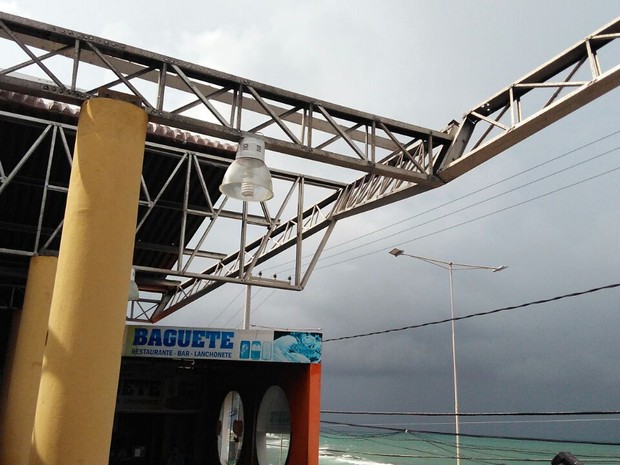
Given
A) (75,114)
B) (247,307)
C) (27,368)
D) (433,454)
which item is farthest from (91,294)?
(433,454)

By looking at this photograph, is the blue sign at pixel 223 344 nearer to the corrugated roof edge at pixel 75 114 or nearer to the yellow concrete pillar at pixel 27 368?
the yellow concrete pillar at pixel 27 368

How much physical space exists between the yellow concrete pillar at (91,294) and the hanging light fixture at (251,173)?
0.90 meters

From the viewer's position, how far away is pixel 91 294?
4637 mm

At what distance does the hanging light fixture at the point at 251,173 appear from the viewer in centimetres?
534

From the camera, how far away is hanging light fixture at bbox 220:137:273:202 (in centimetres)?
534

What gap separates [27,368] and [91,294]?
8.10 m

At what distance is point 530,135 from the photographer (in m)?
6.44

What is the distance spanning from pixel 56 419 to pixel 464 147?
5593 millimetres

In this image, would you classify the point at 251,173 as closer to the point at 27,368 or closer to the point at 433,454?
the point at 27,368

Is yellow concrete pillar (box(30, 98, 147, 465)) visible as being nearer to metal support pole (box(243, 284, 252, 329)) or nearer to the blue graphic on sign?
the blue graphic on sign

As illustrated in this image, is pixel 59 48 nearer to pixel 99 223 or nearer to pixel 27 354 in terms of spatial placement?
pixel 99 223

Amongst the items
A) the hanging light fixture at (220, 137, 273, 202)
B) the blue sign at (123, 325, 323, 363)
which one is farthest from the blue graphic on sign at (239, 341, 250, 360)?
the hanging light fixture at (220, 137, 273, 202)

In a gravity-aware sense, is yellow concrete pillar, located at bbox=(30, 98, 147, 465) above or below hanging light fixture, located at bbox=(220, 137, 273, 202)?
below

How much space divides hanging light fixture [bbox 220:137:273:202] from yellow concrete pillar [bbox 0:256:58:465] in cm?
757
